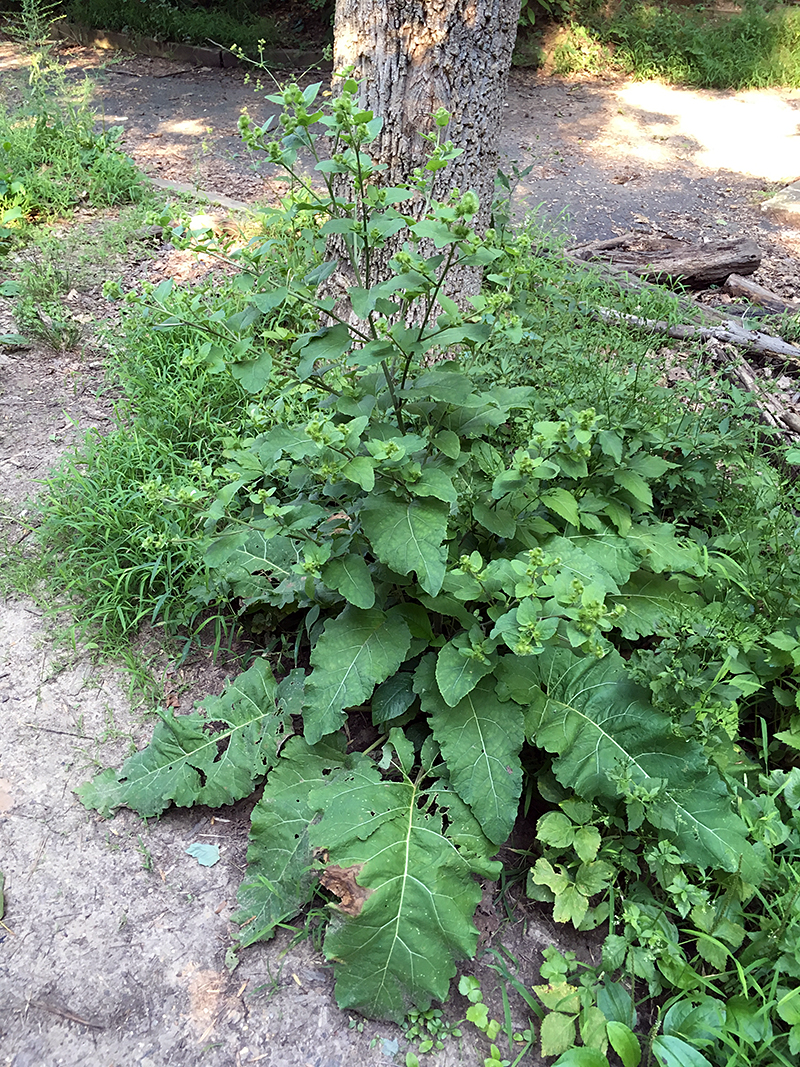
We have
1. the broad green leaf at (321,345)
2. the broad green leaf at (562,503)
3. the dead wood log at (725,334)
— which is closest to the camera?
the broad green leaf at (321,345)

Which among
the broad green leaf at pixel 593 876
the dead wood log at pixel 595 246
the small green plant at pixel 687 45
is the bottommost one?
the broad green leaf at pixel 593 876

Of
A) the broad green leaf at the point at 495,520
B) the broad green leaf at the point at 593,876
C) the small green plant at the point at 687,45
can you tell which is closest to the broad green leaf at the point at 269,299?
the broad green leaf at the point at 495,520

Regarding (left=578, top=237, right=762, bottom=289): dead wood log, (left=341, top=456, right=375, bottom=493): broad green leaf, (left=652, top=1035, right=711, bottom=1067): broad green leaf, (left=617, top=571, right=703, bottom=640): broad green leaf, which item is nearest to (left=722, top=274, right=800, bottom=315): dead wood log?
(left=578, top=237, right=762, bottom=289): dead wood log

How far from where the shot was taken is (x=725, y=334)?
12.8ft

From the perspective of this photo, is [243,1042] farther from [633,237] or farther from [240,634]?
[633,237]

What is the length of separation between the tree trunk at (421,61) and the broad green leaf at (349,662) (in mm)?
1986

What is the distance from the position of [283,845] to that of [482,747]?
0.62m

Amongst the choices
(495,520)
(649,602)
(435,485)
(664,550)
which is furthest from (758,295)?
(435,485)

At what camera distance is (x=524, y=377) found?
9.87 ft

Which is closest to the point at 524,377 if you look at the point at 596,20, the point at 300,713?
the point at 300,713

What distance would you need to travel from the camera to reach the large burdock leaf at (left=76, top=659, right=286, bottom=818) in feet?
7.08

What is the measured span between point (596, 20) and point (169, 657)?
1084 cm

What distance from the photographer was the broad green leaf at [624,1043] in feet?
5.30

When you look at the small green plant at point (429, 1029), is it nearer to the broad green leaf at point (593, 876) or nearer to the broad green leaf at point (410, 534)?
the broad green leaf at point (593, 876)
